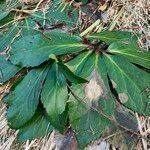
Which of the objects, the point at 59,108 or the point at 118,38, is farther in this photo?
the point at 118,38

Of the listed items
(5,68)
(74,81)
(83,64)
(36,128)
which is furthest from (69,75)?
(5,68)

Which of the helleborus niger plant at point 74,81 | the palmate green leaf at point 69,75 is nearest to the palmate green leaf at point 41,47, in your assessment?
the helleborus niger plant at point 74,81

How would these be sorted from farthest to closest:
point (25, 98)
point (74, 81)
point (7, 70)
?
point (7, 70), point (25, 98), point (74, 81)

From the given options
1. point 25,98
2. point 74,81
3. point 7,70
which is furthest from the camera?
point 7,70

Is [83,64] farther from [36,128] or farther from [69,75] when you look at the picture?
[36,128]

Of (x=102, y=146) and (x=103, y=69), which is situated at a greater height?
(x=103, y=69)

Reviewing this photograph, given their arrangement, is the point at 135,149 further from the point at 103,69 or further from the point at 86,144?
the point at 103,69

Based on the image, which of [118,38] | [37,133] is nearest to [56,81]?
[37,133]

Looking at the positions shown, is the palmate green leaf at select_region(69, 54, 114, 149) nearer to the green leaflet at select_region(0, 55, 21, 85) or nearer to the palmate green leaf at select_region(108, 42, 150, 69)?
the palmate green leaf at select_region(108, 42, 150, 69)
